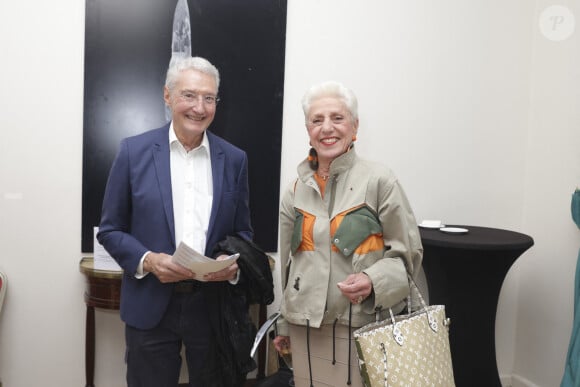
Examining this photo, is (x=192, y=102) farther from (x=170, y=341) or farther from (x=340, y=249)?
(x=170, y=341)

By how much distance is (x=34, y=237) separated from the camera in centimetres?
278

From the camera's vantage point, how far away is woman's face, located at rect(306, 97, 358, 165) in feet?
5.37

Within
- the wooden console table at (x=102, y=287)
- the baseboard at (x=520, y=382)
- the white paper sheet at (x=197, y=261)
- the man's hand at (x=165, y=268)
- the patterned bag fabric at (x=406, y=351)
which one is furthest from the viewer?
the baseboard at (x=520, y=382)

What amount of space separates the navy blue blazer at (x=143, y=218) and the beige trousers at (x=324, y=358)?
0.45 metres

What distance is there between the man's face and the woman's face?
0.41 m

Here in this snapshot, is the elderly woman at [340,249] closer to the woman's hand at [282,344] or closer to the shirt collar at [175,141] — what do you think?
the woman's hand at [282,344]

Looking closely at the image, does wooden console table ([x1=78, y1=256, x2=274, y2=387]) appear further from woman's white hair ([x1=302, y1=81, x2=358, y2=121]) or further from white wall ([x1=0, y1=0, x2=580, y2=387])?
woman's white hair ([x1=302, y1=81, x2=358, y2=121])

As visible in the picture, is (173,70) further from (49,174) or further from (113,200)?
(49,174)

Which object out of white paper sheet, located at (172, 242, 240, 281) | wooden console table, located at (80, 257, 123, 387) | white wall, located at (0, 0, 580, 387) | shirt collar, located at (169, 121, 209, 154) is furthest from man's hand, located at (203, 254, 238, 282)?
white wall, located at (0, 0, 580, 387)

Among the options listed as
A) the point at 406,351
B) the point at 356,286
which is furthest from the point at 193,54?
the point at 406,351

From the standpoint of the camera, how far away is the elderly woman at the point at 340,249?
1.55 metres

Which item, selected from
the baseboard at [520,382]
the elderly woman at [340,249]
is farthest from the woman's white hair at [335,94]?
the baseboard at [520,382]

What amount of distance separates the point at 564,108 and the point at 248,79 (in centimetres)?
187

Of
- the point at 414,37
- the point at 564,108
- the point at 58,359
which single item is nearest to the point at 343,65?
the point at 414,37
